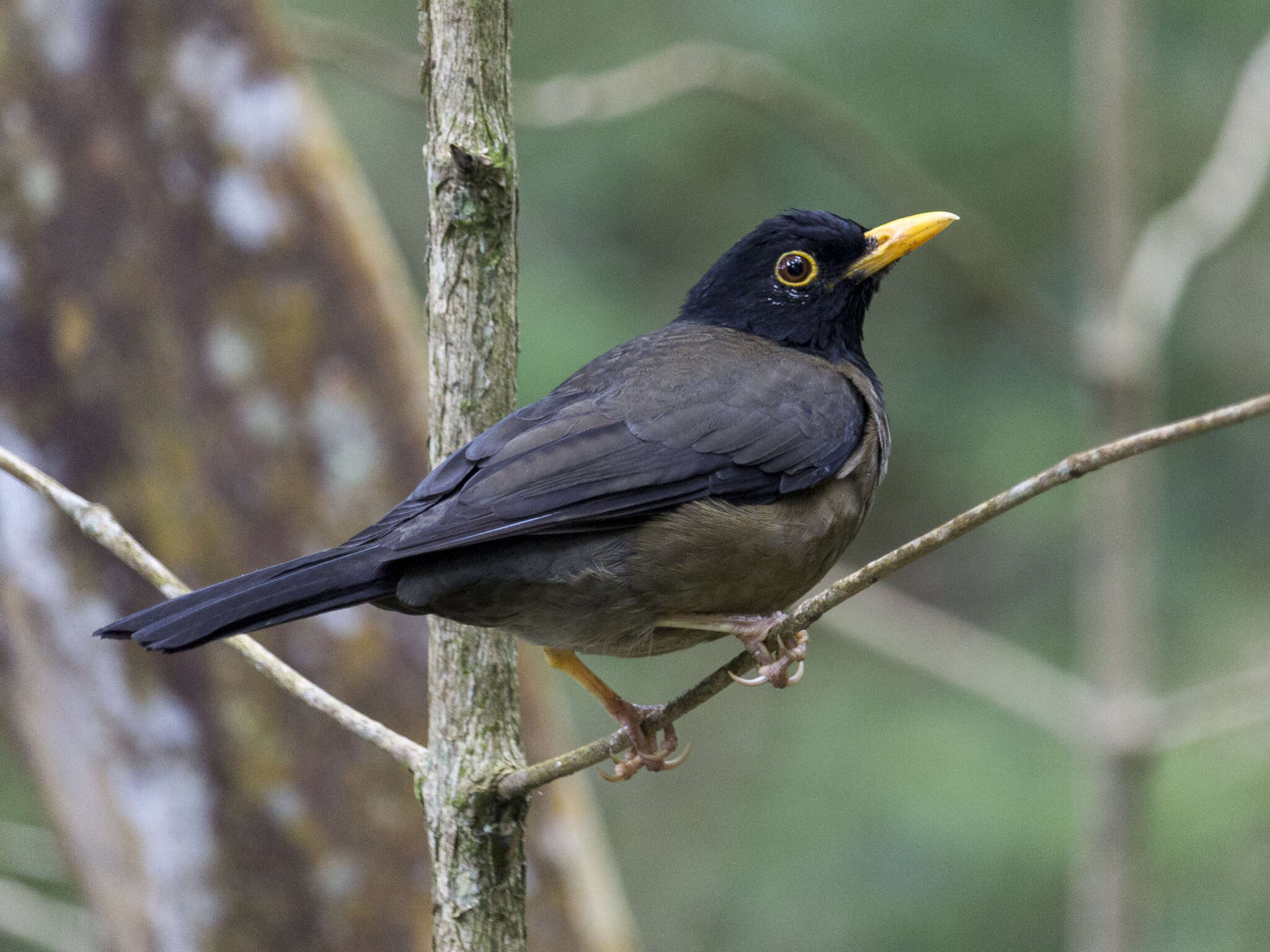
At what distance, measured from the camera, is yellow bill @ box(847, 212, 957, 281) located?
3.65 meters

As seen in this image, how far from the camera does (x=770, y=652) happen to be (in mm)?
2867

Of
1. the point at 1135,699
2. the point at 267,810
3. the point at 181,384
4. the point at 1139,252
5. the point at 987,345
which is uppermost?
the point at 987,345

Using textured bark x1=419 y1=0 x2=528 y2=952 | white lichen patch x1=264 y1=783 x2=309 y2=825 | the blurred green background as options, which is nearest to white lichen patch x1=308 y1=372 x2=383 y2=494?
white lichen patch x1=264 y1=783 x2=309 y2=825

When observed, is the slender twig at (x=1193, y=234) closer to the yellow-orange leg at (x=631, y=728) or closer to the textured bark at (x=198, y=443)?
the textured bark at (x=198, y=443)

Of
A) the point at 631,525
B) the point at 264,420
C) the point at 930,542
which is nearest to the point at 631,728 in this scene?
the point at 631,525

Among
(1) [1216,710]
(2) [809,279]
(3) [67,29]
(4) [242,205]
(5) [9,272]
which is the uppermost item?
(3) [67,29]

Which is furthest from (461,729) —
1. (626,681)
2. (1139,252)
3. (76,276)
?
(626,681)

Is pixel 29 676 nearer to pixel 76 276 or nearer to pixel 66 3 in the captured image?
pixel 76 276

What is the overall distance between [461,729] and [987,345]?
6.75m

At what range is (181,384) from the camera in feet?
13.9

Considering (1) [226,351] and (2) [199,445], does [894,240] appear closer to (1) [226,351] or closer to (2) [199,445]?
(1) [226,351]

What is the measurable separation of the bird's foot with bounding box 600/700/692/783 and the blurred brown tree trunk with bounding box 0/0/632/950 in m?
1.11

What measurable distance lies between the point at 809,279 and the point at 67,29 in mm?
2497

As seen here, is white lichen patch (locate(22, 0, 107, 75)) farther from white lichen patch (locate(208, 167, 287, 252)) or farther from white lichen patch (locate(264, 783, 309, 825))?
white lichen patch (locate(264, 783, 309, 825))
